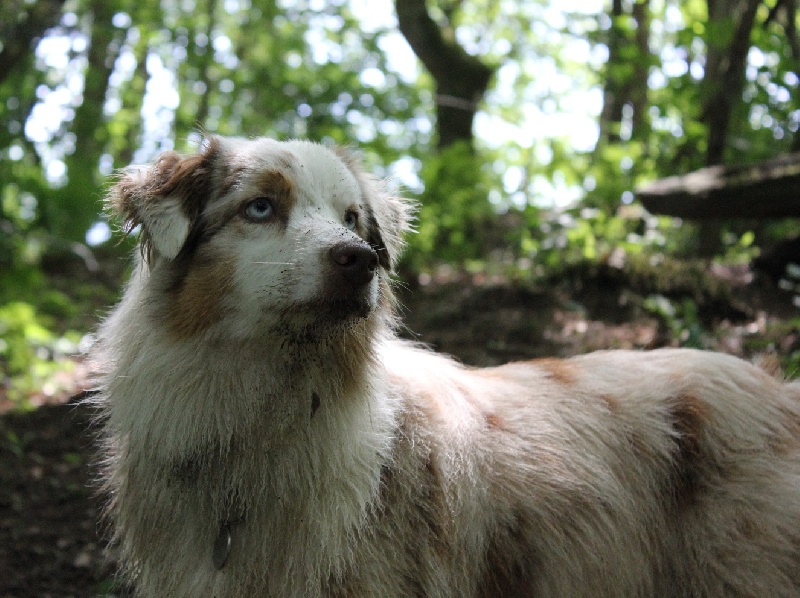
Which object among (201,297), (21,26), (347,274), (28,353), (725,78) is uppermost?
(725,78)

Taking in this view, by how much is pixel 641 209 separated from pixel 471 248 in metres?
2.16

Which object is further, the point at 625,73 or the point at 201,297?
the point at 625,73

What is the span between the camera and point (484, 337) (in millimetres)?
6184

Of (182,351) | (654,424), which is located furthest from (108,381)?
(654,424)

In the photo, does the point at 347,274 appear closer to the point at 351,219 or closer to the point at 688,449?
the point at 351,219

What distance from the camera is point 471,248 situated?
8.97m

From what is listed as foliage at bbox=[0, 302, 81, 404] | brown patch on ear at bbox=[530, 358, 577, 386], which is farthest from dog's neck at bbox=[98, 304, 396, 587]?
foliage at bbox=[0, 302, 81, 404]

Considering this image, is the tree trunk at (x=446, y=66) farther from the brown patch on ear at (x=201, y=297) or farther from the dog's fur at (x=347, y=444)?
the brown patch on ear at (x=201, y=297)

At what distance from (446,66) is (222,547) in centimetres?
959

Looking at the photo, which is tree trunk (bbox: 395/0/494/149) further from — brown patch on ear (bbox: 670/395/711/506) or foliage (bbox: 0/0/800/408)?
brown patch on ear (bbox: 670/395/711/506)

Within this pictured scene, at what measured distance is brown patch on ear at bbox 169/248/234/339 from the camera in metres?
2.61

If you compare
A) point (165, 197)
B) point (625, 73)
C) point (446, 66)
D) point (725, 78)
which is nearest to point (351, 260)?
point (165, 197)

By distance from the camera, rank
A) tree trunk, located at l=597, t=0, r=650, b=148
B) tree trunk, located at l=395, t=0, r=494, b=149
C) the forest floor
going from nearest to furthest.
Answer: the forest floor → tree trunk, located at l=597, t=0, r=650, b=148 → tree trunk, located at l=395, t=0, r=494, b=149

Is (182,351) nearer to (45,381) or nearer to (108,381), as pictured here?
(108,381)
